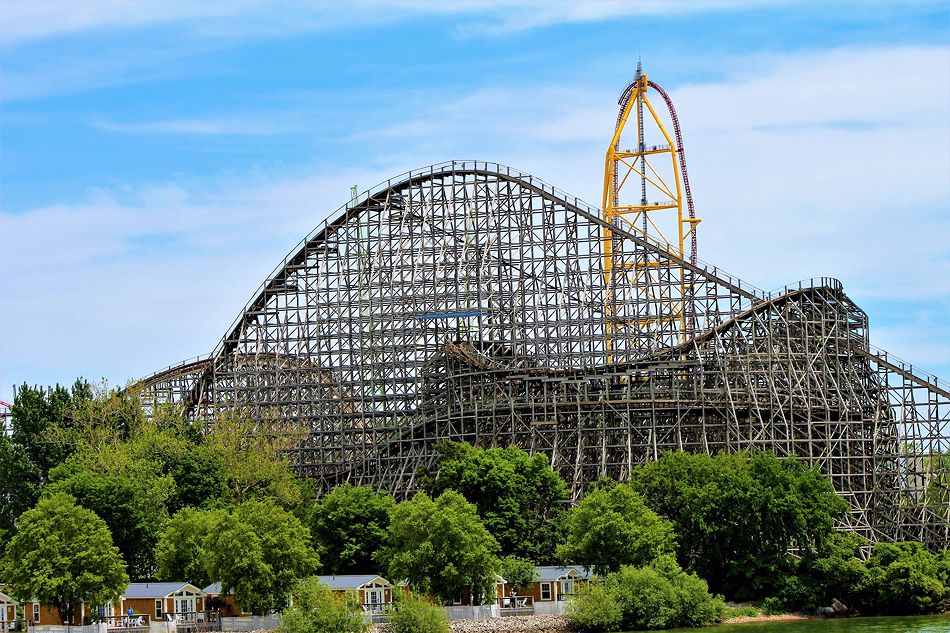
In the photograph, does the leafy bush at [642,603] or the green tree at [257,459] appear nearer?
the leafy bush at [642,603]

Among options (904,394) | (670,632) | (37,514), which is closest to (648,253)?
(904,394)

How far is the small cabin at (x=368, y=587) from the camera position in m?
63.8

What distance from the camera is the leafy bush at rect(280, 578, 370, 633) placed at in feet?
185

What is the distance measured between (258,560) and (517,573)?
1084 cm

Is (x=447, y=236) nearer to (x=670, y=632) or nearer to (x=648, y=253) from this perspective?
(x=648, y=253)

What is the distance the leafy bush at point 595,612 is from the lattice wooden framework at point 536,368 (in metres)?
12.7

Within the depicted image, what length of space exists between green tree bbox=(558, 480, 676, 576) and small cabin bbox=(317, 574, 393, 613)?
23.5 ft

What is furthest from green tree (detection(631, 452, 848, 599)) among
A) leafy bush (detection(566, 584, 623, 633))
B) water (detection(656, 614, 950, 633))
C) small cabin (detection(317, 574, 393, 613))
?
small cabin (detection(317, 574, 393, 613))

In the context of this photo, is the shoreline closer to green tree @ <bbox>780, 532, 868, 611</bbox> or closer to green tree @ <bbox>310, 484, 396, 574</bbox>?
green tree @ <bbox>780, 532, 868, 611</bbox>

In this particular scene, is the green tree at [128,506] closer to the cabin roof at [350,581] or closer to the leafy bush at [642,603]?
the cabin roof at [350,581]

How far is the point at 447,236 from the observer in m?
82.1

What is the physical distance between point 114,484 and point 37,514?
779 centimetres

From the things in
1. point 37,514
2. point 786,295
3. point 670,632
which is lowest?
point 670,632

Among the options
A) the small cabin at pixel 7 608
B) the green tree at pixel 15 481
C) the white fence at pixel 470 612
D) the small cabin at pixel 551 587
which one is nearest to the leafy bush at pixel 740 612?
the small cabin at pixel 551 587
